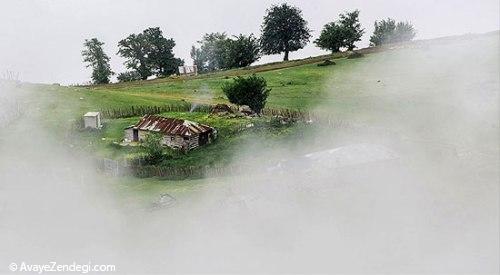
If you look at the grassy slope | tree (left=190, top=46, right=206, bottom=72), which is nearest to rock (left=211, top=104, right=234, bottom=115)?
the grassy slope

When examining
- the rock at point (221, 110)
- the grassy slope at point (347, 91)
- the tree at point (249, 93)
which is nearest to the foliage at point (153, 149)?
the grassy slope at point (347, 91)

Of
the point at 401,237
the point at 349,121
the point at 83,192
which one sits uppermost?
the point at 349,121

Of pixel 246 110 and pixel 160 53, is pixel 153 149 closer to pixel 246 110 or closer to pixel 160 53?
pixel 246 110

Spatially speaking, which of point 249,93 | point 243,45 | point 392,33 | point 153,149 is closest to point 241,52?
point 243,45

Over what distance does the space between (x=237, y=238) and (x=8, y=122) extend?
1960 centimetres

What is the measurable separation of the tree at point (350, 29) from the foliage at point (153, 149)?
37.4 m

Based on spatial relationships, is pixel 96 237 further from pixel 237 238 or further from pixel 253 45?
pixel 253 45

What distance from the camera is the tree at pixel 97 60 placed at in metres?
61.2

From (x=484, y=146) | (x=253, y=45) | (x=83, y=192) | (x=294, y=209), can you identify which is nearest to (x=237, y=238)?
(x=294, y=209)

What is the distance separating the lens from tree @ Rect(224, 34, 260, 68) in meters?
63.5

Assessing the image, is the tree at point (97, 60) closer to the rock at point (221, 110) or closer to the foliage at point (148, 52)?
the foliage at point (148, 52)

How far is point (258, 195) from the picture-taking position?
69.1 ft

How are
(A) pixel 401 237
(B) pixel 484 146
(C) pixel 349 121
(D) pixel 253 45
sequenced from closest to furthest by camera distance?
(A) pixel 401 237 < (B) pixel 484 146 < (C) pixel 349 121 < (D) pixel 253 45

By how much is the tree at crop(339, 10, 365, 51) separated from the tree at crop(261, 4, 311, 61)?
4.69 m
